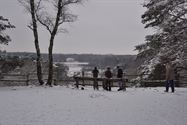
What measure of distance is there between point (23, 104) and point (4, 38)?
37.4ft

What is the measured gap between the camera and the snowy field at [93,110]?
1289 cm

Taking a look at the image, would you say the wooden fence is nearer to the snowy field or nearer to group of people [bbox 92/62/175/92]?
group of people [bbox 92/62/175/92]

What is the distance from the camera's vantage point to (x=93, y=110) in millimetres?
15070

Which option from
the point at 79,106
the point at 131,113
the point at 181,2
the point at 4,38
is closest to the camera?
the point at 131,113

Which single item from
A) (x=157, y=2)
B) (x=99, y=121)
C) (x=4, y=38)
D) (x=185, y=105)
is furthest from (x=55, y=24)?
(x=99, y=121)

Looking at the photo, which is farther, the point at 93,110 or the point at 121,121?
the point at 93,110

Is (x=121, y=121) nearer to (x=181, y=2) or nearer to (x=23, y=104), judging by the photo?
(x=23, y=104)

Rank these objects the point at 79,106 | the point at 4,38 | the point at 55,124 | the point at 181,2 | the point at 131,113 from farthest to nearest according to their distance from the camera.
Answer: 1. the point at 4,38
2. the point at 181,2
3. the point at 79,106
4. the point at 131,113
5. the point at 55,124

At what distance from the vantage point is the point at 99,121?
Answer: 12852mm

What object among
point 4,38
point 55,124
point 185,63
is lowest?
point 55,124

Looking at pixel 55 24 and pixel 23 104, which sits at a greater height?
pixel 55 24

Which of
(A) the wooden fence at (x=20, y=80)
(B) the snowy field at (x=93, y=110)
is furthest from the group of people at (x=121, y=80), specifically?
(A) the wooden fence at (x=20, y=80)

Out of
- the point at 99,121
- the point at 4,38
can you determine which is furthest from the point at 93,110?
the point at 4,38

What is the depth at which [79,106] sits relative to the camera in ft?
52.4
